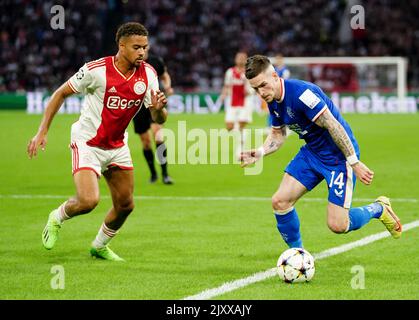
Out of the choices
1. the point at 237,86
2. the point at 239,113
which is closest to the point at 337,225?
the point at 239,113

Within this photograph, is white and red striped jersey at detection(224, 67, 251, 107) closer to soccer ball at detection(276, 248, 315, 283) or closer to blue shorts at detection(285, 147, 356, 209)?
blue shorts at detection(285, 147, 356, 209)

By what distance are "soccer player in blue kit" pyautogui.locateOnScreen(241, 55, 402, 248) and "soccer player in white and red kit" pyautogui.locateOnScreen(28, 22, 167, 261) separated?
1085mm

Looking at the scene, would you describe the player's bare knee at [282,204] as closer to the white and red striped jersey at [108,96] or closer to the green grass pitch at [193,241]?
the green grass pitch at [193,241]

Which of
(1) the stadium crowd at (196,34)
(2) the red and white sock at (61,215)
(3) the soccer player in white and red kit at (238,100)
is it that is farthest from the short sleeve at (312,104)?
(1) the stadium crowd at (196,34)

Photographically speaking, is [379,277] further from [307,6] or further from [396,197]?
[307,6]

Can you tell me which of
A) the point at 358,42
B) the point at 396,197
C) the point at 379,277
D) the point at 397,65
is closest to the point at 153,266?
the point at 379,277

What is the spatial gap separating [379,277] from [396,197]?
5709mm

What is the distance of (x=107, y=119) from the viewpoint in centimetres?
855

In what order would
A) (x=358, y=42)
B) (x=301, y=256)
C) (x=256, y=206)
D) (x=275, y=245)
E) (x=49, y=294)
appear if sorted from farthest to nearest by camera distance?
(x=358, y=42), (x=256, y=206), (x=275, y=245), (x=301, y=256), (x=49, y=294)

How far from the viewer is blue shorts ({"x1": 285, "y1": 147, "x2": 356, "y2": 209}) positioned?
27.3 feet

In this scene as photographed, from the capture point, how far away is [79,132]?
8656 millimetres

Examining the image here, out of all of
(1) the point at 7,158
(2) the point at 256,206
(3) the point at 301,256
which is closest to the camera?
(3) the point at 301,256

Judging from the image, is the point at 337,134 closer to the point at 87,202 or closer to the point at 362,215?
the point at 362,215

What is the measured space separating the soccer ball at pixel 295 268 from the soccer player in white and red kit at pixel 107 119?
186cm
